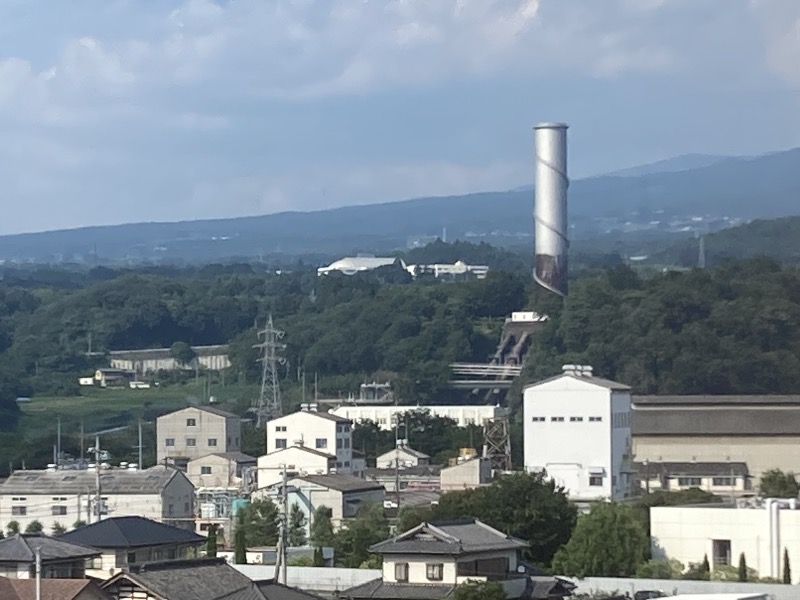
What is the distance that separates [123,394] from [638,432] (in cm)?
2204

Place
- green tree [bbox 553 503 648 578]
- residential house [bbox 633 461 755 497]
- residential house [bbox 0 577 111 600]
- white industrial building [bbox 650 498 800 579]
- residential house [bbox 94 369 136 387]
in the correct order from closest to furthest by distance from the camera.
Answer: residential house [bbox 0 577 111 600]
white industrial building [bbox 650 498 800 579]
green tree [bbox 553 503 648 578]
residential house [bbox 633 461 755 497]
residential house [bbox 94 369 136 387]

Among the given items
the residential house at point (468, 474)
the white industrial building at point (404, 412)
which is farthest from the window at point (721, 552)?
the white industrial building at point (404, 412)

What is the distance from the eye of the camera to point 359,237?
193 m

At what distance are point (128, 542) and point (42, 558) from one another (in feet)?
7.62

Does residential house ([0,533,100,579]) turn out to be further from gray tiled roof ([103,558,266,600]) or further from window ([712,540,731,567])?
window ([712,540,731,567])

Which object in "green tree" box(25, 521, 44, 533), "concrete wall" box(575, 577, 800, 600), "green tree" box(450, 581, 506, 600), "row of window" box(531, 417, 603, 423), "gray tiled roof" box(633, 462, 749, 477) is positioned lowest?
"concrete wall" box(575, 577, 800, 600)

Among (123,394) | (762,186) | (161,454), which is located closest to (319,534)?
(161,454)

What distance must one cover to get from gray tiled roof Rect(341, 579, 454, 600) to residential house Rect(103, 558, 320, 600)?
5.51 ft

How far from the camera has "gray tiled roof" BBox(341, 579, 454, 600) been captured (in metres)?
16.2

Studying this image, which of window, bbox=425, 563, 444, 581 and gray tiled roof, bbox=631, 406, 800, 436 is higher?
gray tiled roof, bbox=631, 406, 800, 436

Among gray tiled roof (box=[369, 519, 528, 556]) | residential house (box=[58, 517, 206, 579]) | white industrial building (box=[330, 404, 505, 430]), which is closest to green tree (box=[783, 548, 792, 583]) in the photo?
gray tiled roof (box=[369, 519, 528, 556])

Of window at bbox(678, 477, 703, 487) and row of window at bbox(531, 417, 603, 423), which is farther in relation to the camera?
window at bbox(678, 477, 703, 487)

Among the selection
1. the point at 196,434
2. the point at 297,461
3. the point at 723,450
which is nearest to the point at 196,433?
the point at 196,434

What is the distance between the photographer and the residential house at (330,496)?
27516mm
